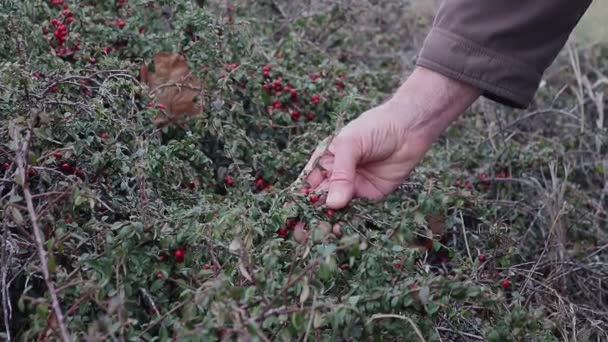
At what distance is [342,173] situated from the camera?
1.84 metres

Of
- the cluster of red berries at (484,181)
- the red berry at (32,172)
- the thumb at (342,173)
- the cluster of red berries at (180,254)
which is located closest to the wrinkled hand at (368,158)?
the thumb at (342,173)

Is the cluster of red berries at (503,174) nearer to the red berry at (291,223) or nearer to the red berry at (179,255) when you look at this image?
the red berry at (291,223)

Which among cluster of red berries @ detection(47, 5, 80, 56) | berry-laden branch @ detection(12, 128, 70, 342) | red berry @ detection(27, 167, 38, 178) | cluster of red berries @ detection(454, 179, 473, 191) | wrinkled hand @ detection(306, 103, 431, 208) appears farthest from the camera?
cluster of red berries @ detection(454, 179, 473, 191)

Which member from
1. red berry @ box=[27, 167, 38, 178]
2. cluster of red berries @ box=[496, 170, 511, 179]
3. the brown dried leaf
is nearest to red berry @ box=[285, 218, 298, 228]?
red berry @ box=[27, 167, 38, 178]

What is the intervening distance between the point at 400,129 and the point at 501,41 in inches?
13.7

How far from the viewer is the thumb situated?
1.76 metres

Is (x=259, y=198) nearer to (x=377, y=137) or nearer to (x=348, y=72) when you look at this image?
(x=377, y=137)

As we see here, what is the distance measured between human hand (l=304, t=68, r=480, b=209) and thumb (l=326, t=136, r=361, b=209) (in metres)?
0.03

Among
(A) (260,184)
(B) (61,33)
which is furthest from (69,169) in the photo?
(B) (61,33)

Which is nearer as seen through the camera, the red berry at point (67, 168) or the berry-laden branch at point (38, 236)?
the berry-laden branch at point (38, 236)

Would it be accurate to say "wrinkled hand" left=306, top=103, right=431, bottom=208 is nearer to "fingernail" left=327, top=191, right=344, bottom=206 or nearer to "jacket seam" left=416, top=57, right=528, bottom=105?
"fingernail" left=327, top=191, right=344, bottom=206

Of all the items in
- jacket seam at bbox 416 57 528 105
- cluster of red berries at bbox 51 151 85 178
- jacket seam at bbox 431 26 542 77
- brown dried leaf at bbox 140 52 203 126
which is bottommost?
brown dried leaf at bbox 140 52 203 126

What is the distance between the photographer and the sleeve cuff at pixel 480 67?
2.00 meters

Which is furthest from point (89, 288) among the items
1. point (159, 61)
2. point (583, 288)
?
point (583, 288)
